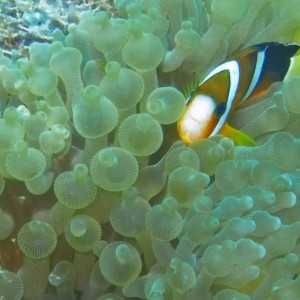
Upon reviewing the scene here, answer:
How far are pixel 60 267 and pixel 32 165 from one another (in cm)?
23

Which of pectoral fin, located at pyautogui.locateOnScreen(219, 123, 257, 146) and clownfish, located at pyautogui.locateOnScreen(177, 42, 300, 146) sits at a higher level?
clownfish, located at pyautogui.locateOnScreen(177, 42, 300, 146)

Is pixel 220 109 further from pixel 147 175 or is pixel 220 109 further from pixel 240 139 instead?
pixel 147 175

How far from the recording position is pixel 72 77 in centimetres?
120

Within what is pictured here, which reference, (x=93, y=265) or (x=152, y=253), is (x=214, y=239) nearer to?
(x=152, y=253)

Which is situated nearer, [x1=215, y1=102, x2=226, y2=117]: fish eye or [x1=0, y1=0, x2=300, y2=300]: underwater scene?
[x1=0, y1=0, x2=300, y2=300]: underwater scene

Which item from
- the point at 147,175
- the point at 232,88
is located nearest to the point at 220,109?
the point at 232,88

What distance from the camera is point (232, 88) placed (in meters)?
1.23

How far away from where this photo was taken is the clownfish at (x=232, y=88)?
3.80ft

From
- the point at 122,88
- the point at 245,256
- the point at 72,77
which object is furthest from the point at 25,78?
the point at 245,256

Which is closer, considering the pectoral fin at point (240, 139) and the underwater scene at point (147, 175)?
the underwater scene at point (147, 175)

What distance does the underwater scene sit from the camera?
0.97 metres

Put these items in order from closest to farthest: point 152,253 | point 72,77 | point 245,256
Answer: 1. point 245,256
2. point 152,253
3. point 72,77

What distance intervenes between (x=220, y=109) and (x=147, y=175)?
249 millimetres

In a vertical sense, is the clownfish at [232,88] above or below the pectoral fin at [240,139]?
above
